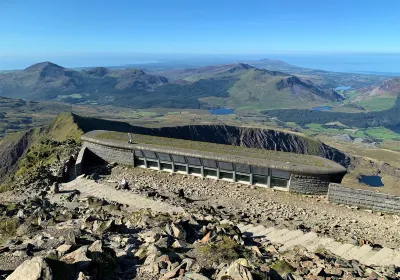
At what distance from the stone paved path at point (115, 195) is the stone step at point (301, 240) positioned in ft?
21.5

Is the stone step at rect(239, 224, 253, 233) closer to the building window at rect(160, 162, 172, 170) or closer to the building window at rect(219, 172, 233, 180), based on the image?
the building window at rect(219, 172, 233, 180)

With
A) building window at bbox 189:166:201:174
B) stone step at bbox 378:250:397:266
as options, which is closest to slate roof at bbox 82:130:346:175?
building window at bbox 189:166:201:174

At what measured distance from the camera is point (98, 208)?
60.8 ft

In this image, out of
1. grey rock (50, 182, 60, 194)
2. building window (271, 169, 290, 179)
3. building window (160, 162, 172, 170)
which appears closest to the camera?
building window (271, 169, 290, 179)

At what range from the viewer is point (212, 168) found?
80.0ft

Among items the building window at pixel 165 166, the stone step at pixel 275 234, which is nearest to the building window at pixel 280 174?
the stone step at pixel 275 234

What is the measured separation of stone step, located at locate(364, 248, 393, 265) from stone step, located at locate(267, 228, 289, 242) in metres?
4.00

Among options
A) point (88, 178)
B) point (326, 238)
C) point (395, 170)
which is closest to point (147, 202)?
point (88, 178)

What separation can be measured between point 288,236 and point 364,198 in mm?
7221

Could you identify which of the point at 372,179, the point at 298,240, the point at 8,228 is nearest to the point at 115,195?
the point at 8,228

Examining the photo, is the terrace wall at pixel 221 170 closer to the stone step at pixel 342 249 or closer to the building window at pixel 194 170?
the building window at pixel 194 170

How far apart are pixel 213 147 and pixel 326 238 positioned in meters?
11.9

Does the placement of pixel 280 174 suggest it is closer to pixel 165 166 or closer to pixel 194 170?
pixel 194 170

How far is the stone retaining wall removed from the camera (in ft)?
64.4
